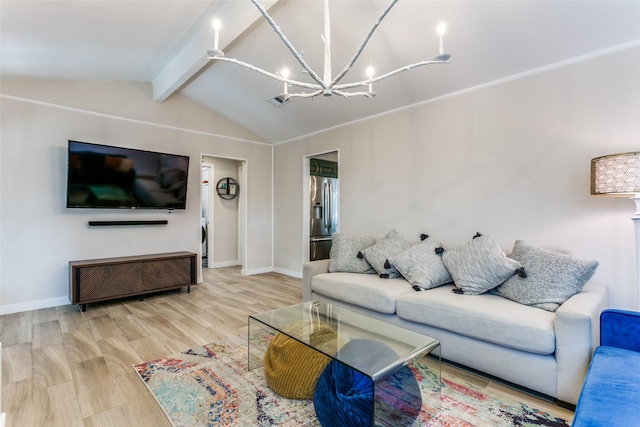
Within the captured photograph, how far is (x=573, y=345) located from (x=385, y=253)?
1.71 metres

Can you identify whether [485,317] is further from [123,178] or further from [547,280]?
[123,178]

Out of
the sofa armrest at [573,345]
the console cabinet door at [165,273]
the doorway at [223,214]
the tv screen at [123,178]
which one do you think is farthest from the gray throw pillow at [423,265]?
the doorway at [223,214]

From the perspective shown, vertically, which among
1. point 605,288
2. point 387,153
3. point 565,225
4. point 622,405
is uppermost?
point 387,153

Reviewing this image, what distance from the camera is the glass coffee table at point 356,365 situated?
143 centimetres

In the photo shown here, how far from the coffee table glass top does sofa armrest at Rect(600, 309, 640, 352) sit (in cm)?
89

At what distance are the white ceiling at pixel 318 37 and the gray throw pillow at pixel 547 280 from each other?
170 cm

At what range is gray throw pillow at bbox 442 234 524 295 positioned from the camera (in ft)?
7.64

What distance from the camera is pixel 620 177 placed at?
6.26ft

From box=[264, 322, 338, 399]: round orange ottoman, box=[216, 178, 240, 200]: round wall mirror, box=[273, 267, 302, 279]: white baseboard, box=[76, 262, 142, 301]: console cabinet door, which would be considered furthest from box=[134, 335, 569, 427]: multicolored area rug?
box=[216, 178, 240, 200]: round wall mirror

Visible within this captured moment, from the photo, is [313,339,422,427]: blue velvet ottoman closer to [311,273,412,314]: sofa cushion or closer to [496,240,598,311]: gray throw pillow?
[311,273,412,314]: sofa cushion

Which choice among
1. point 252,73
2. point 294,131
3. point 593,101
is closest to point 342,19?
point 252,73

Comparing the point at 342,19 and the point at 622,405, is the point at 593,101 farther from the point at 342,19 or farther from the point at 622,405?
the point at 622,405

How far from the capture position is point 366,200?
13.5ft

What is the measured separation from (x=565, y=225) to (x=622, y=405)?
1.83 metres
